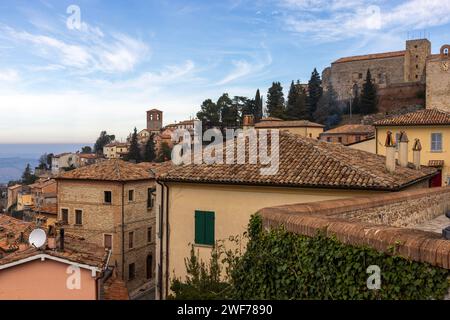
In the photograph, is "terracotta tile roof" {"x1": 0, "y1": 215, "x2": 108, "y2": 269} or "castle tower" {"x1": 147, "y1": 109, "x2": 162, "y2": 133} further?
"castle tower" {"x1": 147, "y1": 109, "x2": 162, "y2": 133}

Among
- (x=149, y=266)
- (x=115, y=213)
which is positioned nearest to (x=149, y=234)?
(x=149, y=266)

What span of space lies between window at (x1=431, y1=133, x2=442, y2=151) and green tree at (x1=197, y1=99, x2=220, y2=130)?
153 ft

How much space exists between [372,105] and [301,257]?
68950 millimetres

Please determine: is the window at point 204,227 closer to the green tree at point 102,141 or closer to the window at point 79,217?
the window at point 79,217

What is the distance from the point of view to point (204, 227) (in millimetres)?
12836

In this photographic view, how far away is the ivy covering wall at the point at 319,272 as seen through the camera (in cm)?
403

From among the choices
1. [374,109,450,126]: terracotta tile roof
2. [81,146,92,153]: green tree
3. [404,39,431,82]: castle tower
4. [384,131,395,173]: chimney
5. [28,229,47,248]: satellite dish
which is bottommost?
[28,229,47,248]: satellite dish

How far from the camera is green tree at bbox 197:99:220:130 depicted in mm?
71312

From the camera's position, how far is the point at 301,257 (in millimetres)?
5227

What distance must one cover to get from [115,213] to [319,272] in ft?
75.7

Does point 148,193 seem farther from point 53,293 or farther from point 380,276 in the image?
point 380,276

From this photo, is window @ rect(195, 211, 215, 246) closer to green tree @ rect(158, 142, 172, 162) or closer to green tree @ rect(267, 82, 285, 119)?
green tree @ rect(158, 142, 172, 162)

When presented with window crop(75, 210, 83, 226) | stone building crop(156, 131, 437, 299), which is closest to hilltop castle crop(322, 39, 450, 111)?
window crop(75, 210, 83, 226)
